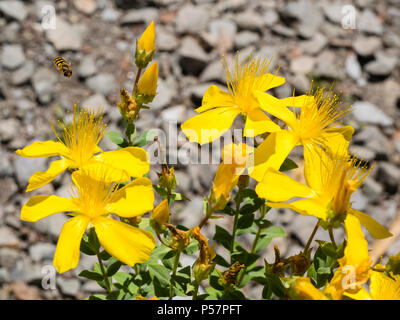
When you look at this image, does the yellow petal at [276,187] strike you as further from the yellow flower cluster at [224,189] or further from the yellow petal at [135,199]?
the yellow petal at [135,199]

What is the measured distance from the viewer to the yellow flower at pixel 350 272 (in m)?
0.97

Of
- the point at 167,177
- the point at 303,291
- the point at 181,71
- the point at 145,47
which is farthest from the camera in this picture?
the point at 181,71

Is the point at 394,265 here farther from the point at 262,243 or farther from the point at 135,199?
the point at 135,199

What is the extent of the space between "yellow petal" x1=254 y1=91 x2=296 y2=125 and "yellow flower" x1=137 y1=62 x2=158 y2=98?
27 centimetres

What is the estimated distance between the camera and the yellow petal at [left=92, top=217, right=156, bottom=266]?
3.51 ft

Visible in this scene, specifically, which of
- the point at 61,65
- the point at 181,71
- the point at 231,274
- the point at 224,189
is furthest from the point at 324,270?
the point at 181,71

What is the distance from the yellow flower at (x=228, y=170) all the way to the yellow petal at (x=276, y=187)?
0.06 m

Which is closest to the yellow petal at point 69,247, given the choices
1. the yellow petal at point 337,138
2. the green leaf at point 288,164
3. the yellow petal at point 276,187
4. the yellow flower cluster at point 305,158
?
the yellow flower cluster at point 305,158

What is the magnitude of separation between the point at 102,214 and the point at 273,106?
0.52 metres

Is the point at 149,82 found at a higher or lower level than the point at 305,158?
higher

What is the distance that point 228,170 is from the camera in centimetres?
105

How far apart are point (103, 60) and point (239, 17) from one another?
0.94 meters
